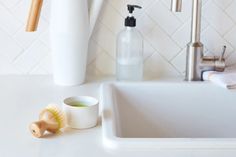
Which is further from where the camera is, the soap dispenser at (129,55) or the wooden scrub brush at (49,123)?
the soap dispenser at (129,55)

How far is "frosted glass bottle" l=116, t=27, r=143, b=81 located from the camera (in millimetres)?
1242

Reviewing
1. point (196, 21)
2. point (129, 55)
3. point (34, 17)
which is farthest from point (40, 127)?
point (196, 21)

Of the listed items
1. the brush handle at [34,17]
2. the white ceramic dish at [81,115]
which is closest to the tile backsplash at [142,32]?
the brush handle at [34,17]

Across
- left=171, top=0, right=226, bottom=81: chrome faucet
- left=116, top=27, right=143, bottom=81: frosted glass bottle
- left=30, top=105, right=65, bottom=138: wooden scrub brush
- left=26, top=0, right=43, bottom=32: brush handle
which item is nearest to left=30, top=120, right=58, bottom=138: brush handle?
left=30, top=105, right=65, bottom=138: wooden scrub brush

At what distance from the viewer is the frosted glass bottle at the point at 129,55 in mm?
1242

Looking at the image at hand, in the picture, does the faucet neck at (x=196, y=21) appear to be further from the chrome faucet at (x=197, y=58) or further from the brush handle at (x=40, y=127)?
the brush handle at (x=40, y=127)

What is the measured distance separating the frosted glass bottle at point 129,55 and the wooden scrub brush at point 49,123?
0.39 metres

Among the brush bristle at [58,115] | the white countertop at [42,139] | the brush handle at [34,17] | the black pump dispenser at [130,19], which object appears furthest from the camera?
the black pump dispenser at [130,19]

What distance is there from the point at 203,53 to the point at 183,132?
263mm

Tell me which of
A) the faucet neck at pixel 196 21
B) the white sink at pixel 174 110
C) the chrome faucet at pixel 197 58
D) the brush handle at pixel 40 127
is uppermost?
the faucet neck at pixel 196 21

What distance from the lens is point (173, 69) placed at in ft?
4.41

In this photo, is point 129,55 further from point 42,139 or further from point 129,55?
point 42,139

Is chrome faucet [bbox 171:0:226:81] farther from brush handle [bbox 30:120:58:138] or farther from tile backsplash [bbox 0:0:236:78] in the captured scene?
brush handle [bbox 30:120:58:138]

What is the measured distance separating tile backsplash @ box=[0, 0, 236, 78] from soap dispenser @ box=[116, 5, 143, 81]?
2.4 inches
